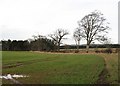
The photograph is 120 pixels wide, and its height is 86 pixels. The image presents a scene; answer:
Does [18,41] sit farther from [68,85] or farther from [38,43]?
[68,85]

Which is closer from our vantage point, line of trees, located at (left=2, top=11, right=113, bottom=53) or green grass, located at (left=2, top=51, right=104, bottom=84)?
green grass, located at (left=2, top=51, right=104, bottom=84)

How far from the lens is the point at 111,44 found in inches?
4619

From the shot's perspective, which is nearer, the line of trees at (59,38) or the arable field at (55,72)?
the arable field at (55,72)

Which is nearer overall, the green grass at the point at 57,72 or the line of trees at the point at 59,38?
the green grass at the point at 57,72

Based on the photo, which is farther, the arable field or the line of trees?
the line of trees

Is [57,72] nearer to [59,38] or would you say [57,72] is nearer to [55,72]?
[55,72]

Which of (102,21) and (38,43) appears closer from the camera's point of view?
(102,21)

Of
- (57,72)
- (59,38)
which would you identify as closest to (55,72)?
(57,72)

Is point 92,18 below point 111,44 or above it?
above

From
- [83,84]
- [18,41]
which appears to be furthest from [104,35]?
[83,84]

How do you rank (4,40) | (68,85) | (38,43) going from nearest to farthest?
(68,85), (38,43), (4,40)

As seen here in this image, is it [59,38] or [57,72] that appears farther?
[59,38]

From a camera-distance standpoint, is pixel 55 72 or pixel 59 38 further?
pixel 59 38

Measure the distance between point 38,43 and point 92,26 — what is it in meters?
24.8
